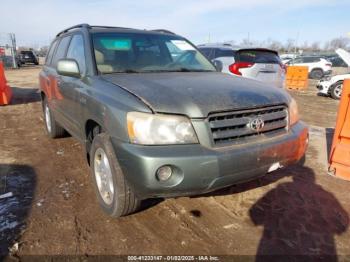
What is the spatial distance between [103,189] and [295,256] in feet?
5.93

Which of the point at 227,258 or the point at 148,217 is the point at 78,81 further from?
the point at 227,258

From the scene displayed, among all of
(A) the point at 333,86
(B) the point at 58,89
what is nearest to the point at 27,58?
(A) the point at 333,86

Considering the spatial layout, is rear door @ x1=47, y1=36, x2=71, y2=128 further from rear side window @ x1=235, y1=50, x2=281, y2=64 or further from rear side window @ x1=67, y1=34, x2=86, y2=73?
rear side window @ x1=235, y1=50, x2=281, y2=64

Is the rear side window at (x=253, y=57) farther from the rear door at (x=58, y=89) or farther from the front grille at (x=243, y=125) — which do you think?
the front grille at (x=243, y=125)

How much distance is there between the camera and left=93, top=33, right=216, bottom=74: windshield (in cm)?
343

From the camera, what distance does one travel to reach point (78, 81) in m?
3.46

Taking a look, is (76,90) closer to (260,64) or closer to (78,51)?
(78,51)

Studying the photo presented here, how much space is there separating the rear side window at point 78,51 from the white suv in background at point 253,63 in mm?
4409

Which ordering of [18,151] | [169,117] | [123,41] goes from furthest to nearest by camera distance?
[18,151] → [123,41] → [169,117]

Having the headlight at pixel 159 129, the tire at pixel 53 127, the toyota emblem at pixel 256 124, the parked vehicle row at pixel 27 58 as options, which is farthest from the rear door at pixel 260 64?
the parked vehicle row at pixel 27 58

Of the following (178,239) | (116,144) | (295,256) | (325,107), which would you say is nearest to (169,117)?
(116,144)

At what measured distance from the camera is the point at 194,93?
104 inches

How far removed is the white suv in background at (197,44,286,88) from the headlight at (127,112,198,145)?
5439 mm

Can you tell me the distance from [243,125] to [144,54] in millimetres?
1674
